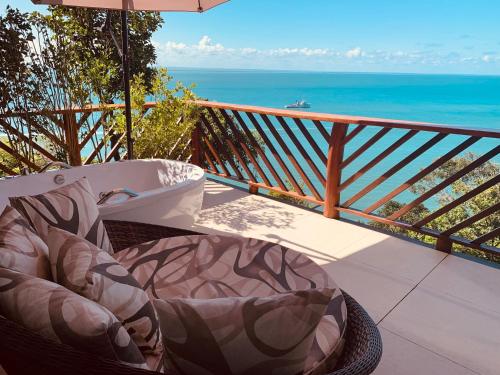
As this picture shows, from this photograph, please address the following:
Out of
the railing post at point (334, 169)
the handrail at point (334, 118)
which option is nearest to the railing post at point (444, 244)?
the handrail at point (334, 118)

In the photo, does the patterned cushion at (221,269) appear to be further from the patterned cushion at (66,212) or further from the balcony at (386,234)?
the balcony at (386,234)

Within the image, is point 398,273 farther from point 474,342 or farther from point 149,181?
point 149,181

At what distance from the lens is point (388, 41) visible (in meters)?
23.7

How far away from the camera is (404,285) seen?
2.35 metres

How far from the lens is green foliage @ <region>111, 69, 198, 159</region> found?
386 centimetres

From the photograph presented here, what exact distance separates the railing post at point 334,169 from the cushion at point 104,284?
2493 millimetres

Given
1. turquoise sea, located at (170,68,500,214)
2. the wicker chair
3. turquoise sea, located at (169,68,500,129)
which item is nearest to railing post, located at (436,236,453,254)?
the wicker chair

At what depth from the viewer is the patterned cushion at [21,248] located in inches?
39.2

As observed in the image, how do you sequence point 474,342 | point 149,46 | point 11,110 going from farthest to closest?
point 149,46 → point 11,110 → point 474,342

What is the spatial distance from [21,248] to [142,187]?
217 cm

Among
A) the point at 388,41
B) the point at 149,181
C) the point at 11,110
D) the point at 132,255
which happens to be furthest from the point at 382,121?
the point at 388,41

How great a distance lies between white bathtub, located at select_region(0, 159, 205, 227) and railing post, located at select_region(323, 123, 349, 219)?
118 cm

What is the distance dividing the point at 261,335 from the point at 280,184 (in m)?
3.28

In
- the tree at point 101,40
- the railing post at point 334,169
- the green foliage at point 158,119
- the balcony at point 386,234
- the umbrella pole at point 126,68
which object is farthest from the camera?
the green foliage at point 158,119
